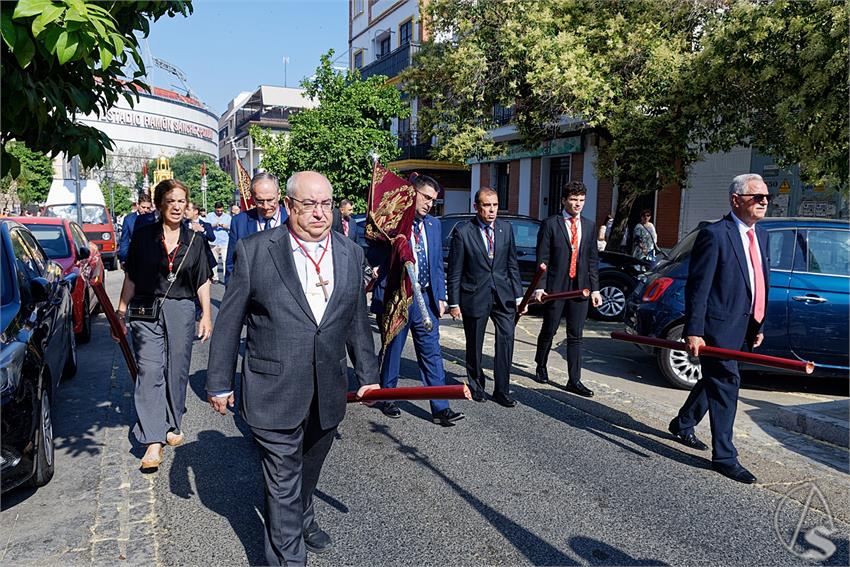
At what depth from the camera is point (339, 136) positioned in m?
18.1

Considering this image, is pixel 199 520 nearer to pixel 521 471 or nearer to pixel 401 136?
pixel 521 471

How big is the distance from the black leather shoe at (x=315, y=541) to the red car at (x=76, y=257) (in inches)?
247

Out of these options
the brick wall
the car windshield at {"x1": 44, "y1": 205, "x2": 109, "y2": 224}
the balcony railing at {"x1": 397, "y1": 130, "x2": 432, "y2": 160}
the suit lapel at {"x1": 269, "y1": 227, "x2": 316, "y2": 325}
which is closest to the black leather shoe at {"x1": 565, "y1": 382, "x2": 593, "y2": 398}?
the suit lapel at {"x1": 269, "y1": 227, "x2": 316, "y2": 325}

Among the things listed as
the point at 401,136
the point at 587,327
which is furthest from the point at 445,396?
the point at 401,136

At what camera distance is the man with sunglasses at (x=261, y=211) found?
5.27 m

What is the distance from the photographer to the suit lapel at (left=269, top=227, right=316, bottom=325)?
9.55ft

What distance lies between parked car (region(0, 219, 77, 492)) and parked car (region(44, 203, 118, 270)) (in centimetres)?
1697

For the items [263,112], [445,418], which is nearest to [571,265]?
[445,418]

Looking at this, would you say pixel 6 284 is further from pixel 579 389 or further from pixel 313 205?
pixel 579 389

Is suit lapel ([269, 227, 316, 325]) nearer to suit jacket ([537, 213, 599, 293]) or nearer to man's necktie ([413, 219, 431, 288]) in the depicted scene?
man's necktie ([413, 219, 431, 288])

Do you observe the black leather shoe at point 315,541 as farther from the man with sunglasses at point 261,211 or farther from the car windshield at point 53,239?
the car windshield at point 53,239

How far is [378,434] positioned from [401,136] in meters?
27.7

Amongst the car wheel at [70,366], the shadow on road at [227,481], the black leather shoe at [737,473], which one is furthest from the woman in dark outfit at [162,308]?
the black leather shoe at [737,473]

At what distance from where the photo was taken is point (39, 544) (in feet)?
11.3
